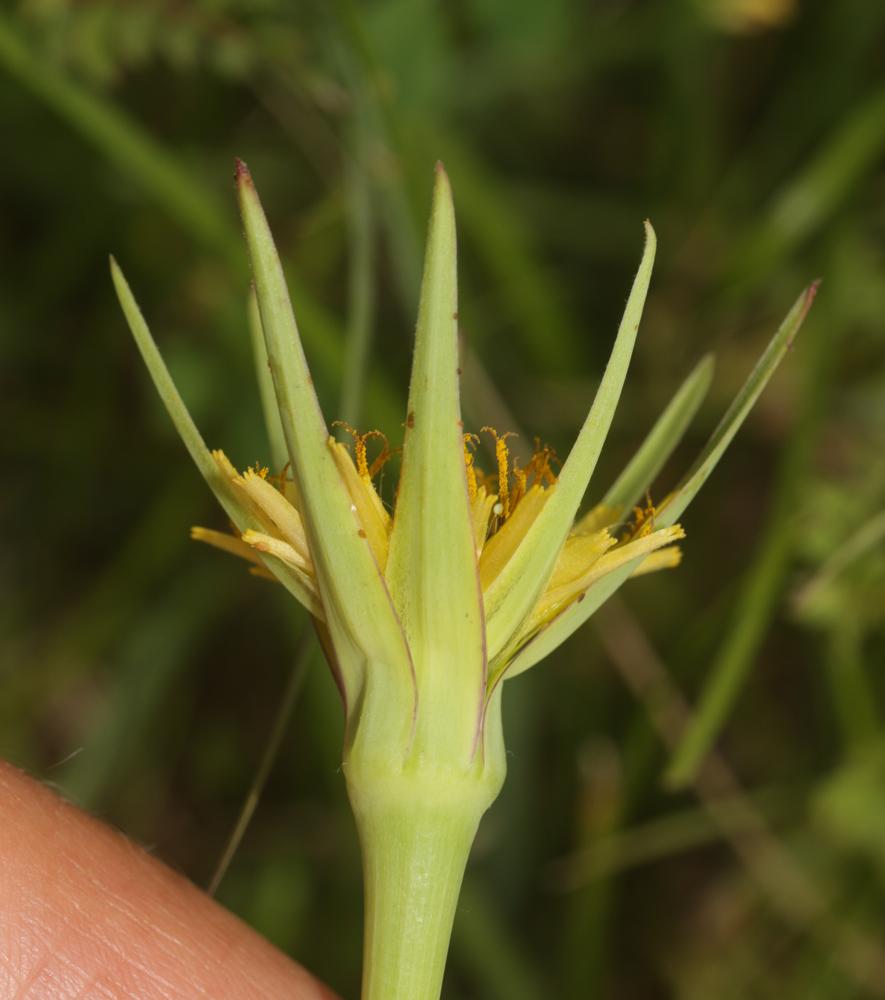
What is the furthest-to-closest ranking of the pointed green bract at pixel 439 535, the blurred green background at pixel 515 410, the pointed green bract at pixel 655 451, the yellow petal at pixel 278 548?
1. the blurred green background at pixel 515 410
2. the pointed green bract at pixel 655 451
3. the yellow petal at pixel 278 548
4. the pointed green bract at pixel 439 535

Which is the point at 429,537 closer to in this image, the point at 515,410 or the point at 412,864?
the point at 412,864

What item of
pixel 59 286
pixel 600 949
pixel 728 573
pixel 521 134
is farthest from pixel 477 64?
pixel 600 949

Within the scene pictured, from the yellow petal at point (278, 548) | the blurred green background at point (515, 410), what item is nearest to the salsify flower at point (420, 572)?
the yellow petal at point (278, 548)

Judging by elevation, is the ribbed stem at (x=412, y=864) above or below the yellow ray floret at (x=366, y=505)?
below

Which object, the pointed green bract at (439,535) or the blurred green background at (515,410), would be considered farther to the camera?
the blurred green background at (515,410)

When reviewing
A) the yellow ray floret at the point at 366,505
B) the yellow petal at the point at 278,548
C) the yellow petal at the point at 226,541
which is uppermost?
the yellow ray floret at the point at 366,505

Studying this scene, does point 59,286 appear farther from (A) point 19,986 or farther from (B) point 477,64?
(A) point 19,986

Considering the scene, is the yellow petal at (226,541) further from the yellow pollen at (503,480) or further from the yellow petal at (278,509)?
the yellow pollen at (503,480)

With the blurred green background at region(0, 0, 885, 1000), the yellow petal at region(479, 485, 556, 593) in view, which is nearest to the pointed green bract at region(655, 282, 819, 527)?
the yellow petal at region(479, 485, 556, 593)
